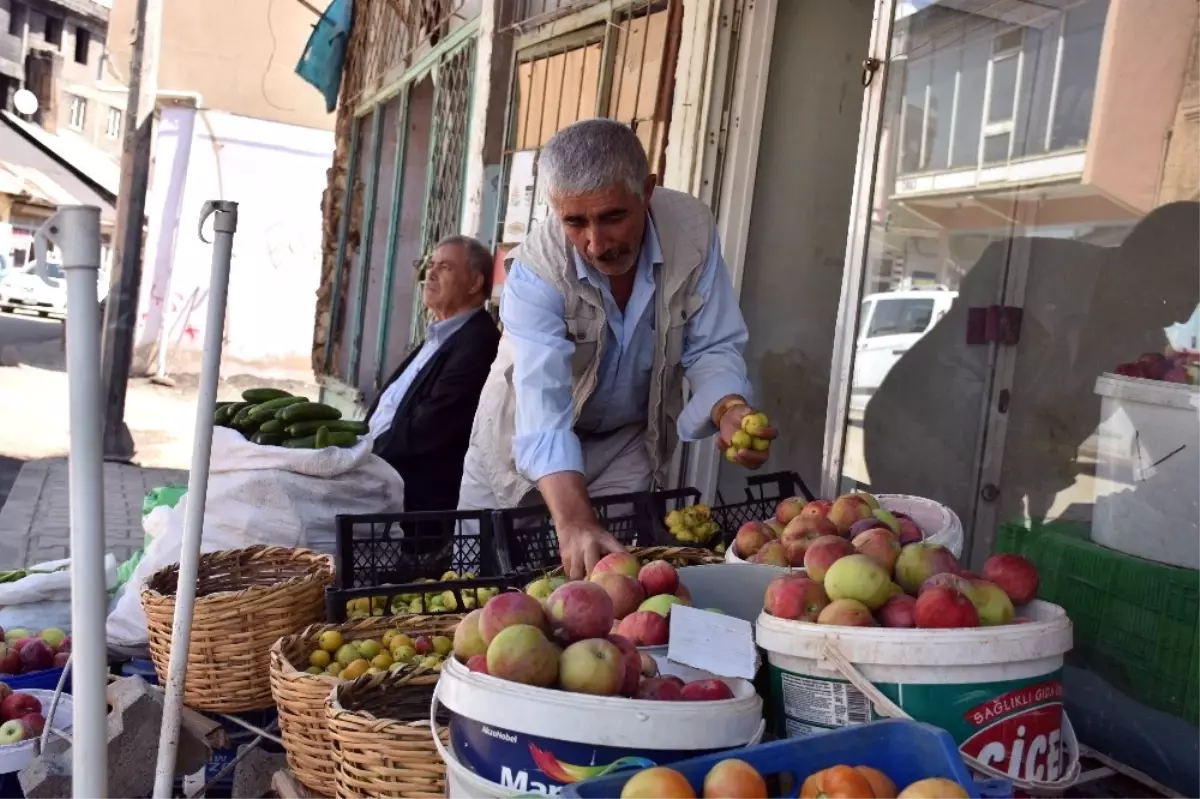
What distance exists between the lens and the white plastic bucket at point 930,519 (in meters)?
2.18

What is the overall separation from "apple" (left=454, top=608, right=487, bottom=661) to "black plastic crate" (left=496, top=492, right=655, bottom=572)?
88 cm

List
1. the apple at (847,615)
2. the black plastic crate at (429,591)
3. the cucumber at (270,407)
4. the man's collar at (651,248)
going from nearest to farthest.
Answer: the apple at (847,615) → the black plastic crate at (429,591) → the man's collar at (651,248) → the cucumber at (270,407)

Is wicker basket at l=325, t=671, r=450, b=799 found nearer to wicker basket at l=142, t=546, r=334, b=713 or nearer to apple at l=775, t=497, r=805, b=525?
wicker basket at l=142, t=546, r=334, b=713

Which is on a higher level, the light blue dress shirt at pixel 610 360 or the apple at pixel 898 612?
the light blue dress shirt at pixel 610 360

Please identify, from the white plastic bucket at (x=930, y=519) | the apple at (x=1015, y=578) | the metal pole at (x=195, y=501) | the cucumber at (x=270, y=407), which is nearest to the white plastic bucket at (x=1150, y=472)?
the white plastic bucket at (x=930, y=519)

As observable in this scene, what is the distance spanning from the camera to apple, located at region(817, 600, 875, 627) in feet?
5.29

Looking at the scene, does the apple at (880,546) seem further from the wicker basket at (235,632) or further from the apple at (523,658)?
the wicker basket at (235,632)

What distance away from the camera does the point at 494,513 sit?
8.95 ft

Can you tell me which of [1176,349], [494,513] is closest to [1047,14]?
[1176,349]

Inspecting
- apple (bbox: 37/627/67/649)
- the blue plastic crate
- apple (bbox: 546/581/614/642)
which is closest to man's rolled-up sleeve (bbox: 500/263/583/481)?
apple (bbox: 546/581/614/642)

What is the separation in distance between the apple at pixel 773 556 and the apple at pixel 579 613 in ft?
1.89

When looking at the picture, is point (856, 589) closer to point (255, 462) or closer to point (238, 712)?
point (238, 712)

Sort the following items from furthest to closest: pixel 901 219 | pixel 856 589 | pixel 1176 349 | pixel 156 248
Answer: pixel 156 248 < pixel 901 219 < pixel 1176 349 < pixel 856 589

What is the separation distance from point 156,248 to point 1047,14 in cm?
1598
